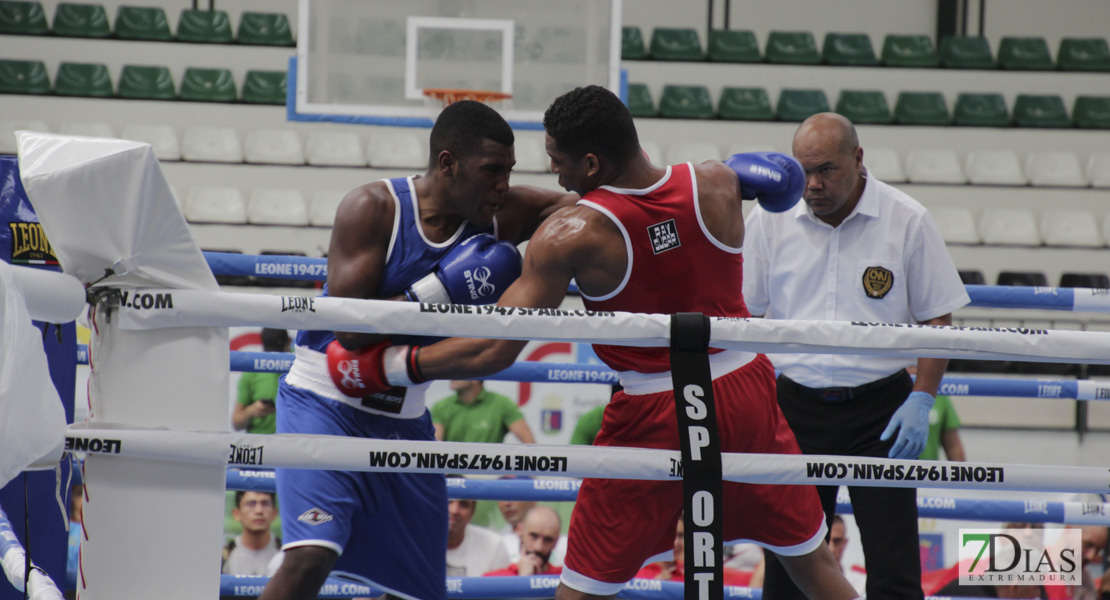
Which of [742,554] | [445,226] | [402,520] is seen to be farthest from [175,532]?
[742,554]

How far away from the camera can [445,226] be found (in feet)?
7.79

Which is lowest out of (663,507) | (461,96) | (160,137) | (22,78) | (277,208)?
(663,507)

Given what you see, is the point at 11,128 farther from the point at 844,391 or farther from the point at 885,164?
the point at 844,391

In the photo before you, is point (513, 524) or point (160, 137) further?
point (160, 137)

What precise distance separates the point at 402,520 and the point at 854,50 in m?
9.30

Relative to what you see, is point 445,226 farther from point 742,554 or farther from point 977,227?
point 977,227

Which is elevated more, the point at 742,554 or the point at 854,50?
the point at 854,50

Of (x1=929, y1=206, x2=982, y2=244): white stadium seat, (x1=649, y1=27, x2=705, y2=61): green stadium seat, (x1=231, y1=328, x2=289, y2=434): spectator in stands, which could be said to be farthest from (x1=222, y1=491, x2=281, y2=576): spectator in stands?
(x1=649, y1=27, x2=705, y2=61): green stadium seat

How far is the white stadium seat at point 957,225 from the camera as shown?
9164 millimetres

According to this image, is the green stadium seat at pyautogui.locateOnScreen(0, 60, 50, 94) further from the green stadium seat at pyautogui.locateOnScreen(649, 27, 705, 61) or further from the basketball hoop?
the green stadium seat at pyautogui.locateOnScreen(649, 27, 705, 61)

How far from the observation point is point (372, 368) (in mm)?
2148

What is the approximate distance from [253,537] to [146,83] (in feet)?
20.7

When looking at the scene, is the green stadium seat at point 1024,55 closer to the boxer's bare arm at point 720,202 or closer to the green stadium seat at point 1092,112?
the green stadium seat at point 1092,112

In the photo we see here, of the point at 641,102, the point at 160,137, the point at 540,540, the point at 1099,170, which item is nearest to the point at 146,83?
the point at 160,137
